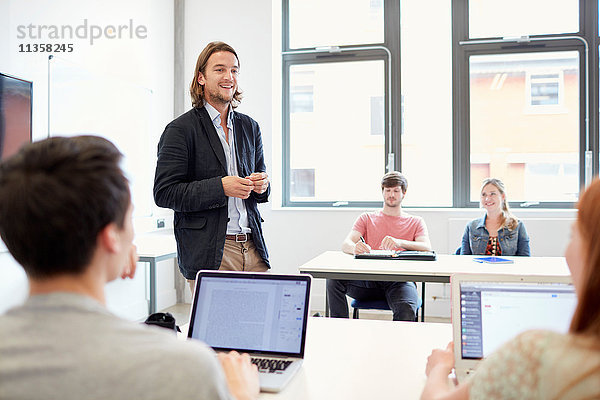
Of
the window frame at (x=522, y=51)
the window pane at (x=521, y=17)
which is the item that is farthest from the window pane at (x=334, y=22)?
the window pane at (x=521, y=17)

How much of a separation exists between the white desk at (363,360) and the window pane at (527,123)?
3.54 meters

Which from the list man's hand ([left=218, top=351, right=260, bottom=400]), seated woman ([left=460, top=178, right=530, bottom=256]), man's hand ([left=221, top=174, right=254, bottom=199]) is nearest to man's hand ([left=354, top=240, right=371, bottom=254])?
seated woman ([left=460, top=178, right=530, bottom=256])

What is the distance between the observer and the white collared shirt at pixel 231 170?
2.19m

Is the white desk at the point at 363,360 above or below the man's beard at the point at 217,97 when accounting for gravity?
below

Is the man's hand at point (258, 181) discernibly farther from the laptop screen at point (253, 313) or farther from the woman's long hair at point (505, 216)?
the woman's long hair at point (505, 216)

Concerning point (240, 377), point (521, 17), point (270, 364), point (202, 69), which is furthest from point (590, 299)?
point (521, 17)

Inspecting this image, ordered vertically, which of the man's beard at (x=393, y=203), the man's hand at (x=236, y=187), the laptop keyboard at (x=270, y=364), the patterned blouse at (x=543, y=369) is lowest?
the laptop keyboard at (x=270, y=364)

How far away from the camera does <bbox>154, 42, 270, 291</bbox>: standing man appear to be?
2.06 metres

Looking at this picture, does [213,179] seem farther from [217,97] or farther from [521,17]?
[521,17]

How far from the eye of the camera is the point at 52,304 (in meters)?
0.69

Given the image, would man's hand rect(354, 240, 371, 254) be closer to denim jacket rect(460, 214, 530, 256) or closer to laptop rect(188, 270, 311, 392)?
denim jacket rect(460, 214, 530, 256)

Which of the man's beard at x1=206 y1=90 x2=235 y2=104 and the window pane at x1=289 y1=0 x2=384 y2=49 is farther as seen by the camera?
the window pane at x1=289 y1=0 x2=384 y2=49

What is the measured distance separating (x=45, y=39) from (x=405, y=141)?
3.20m

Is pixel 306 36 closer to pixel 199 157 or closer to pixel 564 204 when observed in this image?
pixel 564 204
